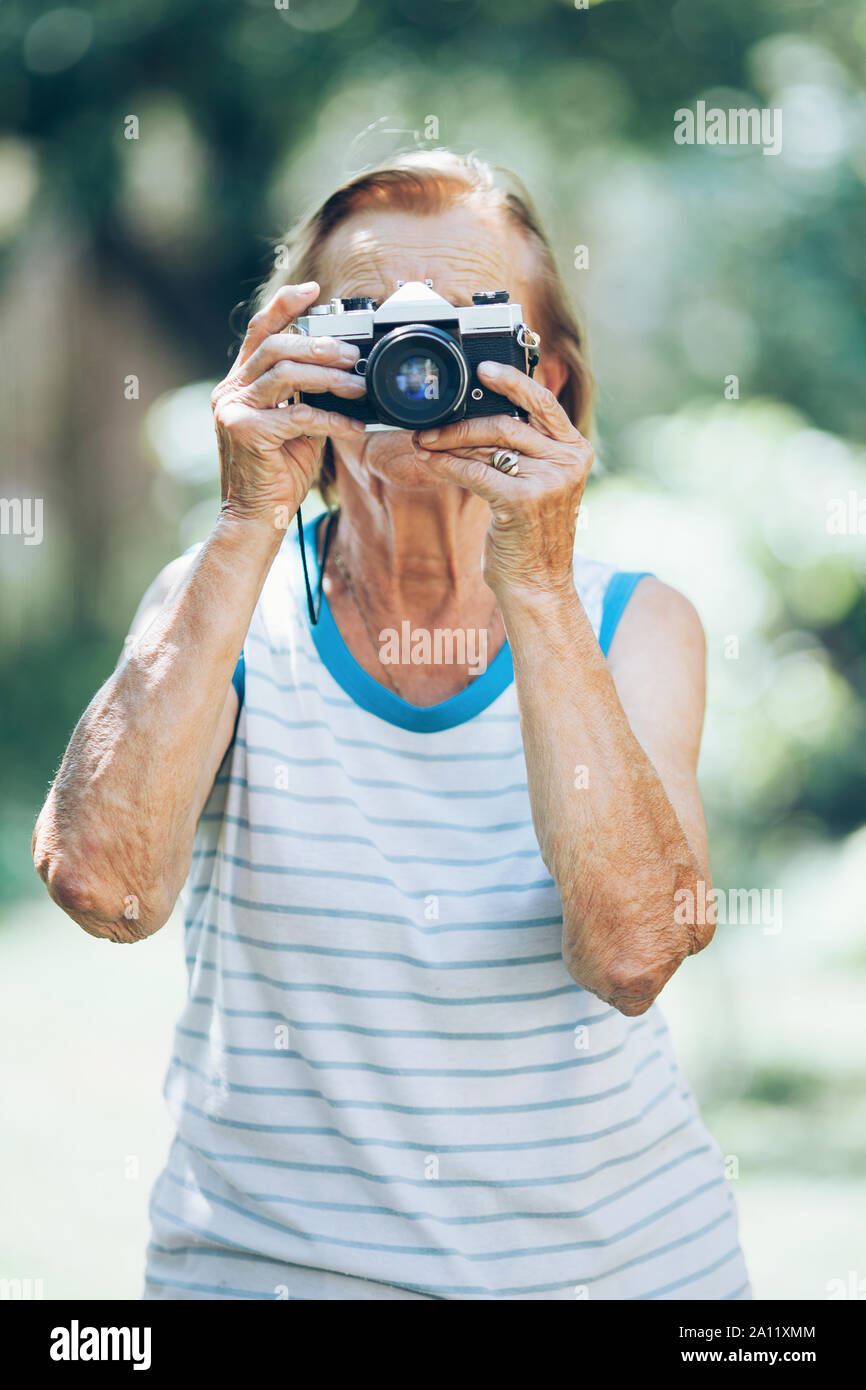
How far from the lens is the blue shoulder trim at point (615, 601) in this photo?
1.53m

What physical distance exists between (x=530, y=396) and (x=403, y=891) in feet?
1.87

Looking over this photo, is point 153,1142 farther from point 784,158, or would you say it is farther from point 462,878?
point 784,158

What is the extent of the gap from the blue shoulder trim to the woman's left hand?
170mm

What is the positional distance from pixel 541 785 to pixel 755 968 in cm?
288

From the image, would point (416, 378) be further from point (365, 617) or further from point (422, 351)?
point (365, 617)

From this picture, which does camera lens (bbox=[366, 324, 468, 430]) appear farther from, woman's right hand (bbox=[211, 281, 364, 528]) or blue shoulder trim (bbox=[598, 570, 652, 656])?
blue shoulder trim (bbox=[598, 570, 652, 656])

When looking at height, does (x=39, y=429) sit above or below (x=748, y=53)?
Answer: below

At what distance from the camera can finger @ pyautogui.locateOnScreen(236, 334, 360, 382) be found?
55.0 inches

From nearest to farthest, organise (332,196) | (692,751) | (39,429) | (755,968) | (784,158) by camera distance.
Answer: (692,751) → (332,196) → (755,968) → (784,158) → (39,429)

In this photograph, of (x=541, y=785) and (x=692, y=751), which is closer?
(x=541, y=785)

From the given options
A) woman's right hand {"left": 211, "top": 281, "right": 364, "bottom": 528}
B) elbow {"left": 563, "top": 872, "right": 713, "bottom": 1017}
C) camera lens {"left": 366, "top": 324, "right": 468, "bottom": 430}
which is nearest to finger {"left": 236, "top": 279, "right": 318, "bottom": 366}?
woman's right hand {"left": 211, "top": 281, "right": 364, "bottom": 528}

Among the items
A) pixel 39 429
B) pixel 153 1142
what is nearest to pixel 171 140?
pixel 39 429

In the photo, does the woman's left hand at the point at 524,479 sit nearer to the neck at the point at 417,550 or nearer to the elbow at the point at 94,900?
the neck at the point at 417,550

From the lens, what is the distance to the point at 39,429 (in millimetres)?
6430
